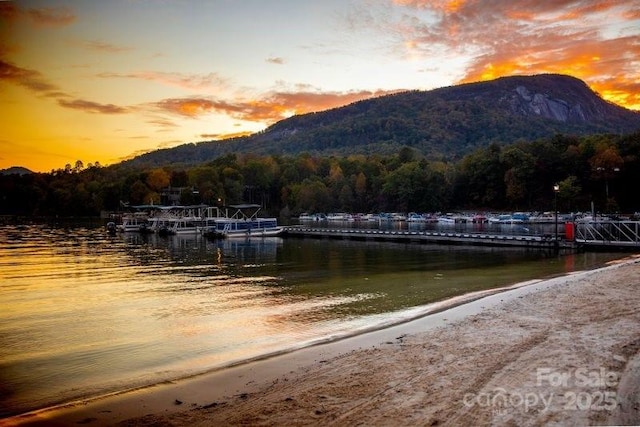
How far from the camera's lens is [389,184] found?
143 metres

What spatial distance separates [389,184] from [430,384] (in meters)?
136

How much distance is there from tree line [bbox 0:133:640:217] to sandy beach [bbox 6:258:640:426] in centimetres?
8974

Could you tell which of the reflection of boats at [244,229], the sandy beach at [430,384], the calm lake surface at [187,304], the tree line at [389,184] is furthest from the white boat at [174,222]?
the sandy beach at [430,384]

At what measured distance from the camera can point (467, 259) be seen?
127 ft

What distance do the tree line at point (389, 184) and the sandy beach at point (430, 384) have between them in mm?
89737

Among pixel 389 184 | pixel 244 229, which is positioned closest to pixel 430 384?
pixel 244 229

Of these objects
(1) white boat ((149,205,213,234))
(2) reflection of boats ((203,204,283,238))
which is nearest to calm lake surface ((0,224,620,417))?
(2) reflection of boats ((203,204,283,238))

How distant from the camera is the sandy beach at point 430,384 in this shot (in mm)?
7707

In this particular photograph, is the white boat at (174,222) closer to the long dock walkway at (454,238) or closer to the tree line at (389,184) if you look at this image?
the long dock walkway at (454,238)

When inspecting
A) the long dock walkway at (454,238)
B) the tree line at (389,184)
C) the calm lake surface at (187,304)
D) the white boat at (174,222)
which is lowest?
the calm lake surface at (187,304)

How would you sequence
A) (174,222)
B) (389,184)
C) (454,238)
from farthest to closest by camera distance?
(389,184) → (174,222) → (454,238)

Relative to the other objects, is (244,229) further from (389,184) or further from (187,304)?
(389,184)

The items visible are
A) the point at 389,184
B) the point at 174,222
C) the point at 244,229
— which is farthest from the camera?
the point at 389,184

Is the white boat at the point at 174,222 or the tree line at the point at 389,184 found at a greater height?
the tree line at the point at 389,184
